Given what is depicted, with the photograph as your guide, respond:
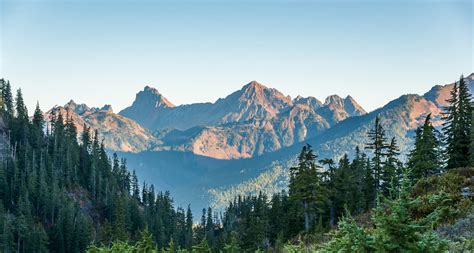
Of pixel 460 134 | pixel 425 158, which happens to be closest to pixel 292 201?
pixel 425 158

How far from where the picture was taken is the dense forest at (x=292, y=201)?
845 cm

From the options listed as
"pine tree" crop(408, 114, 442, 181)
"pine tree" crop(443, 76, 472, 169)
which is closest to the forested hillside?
"pine tree" crop(408, 114, 442, 181)

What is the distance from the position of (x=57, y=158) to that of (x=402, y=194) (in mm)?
132081

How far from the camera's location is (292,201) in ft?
240

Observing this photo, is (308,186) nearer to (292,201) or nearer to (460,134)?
(460,134)

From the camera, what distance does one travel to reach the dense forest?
845 cm

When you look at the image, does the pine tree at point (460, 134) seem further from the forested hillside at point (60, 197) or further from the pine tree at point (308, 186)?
the forested hillside at point (60, 197)

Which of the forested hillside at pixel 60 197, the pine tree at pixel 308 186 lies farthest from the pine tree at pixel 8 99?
the pine tree at pixel 308 186

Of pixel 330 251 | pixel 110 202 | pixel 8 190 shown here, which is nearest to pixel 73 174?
pixel 110 202

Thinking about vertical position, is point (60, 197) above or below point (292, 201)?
below

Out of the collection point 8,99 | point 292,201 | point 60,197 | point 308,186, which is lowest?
point 60,197

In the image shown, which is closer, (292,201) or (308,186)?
(308,186)

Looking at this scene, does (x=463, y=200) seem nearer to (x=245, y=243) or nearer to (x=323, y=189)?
(x=323, y=189)

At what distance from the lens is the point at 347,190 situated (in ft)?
196
